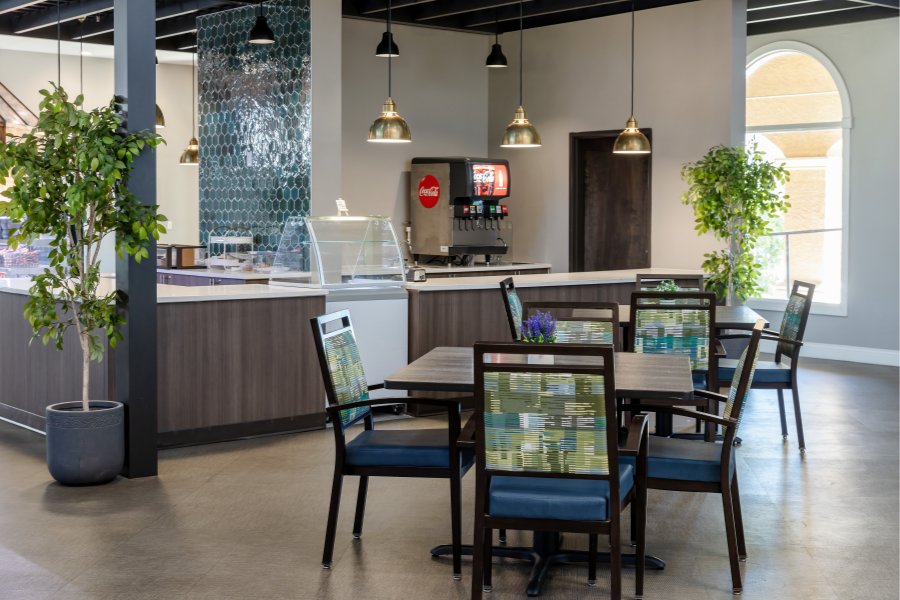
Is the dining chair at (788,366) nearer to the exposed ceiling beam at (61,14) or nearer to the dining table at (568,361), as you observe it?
the dining table at (568,361)

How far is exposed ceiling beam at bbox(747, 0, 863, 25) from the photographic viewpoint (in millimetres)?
8266

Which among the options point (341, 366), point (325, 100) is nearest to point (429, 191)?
point (325, 100)

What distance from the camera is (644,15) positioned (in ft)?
28.1

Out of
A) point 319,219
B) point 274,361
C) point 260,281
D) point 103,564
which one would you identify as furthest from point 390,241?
point 103,564

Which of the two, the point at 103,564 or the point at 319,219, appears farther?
the point at 319,219

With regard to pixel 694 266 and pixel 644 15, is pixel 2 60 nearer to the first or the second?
pixel 644 15

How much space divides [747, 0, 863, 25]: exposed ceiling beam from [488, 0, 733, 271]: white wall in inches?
38.8

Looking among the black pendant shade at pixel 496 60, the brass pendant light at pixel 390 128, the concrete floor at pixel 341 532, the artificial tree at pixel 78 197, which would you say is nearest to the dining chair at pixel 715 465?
the concrete floor at pixel 341 532

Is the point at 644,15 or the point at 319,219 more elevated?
the point at 644,15

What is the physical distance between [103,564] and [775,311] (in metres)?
7.72

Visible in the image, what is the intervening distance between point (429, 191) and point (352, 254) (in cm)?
352

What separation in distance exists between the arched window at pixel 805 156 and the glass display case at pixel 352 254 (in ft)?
16.1

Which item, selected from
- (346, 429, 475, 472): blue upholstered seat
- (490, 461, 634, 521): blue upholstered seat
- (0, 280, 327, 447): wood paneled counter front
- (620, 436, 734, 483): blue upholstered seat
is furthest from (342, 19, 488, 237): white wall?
(490, 461, 634, 521): blue upholstered seat

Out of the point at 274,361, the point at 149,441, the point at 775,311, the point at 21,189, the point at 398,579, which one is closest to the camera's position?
the point at 398,579
